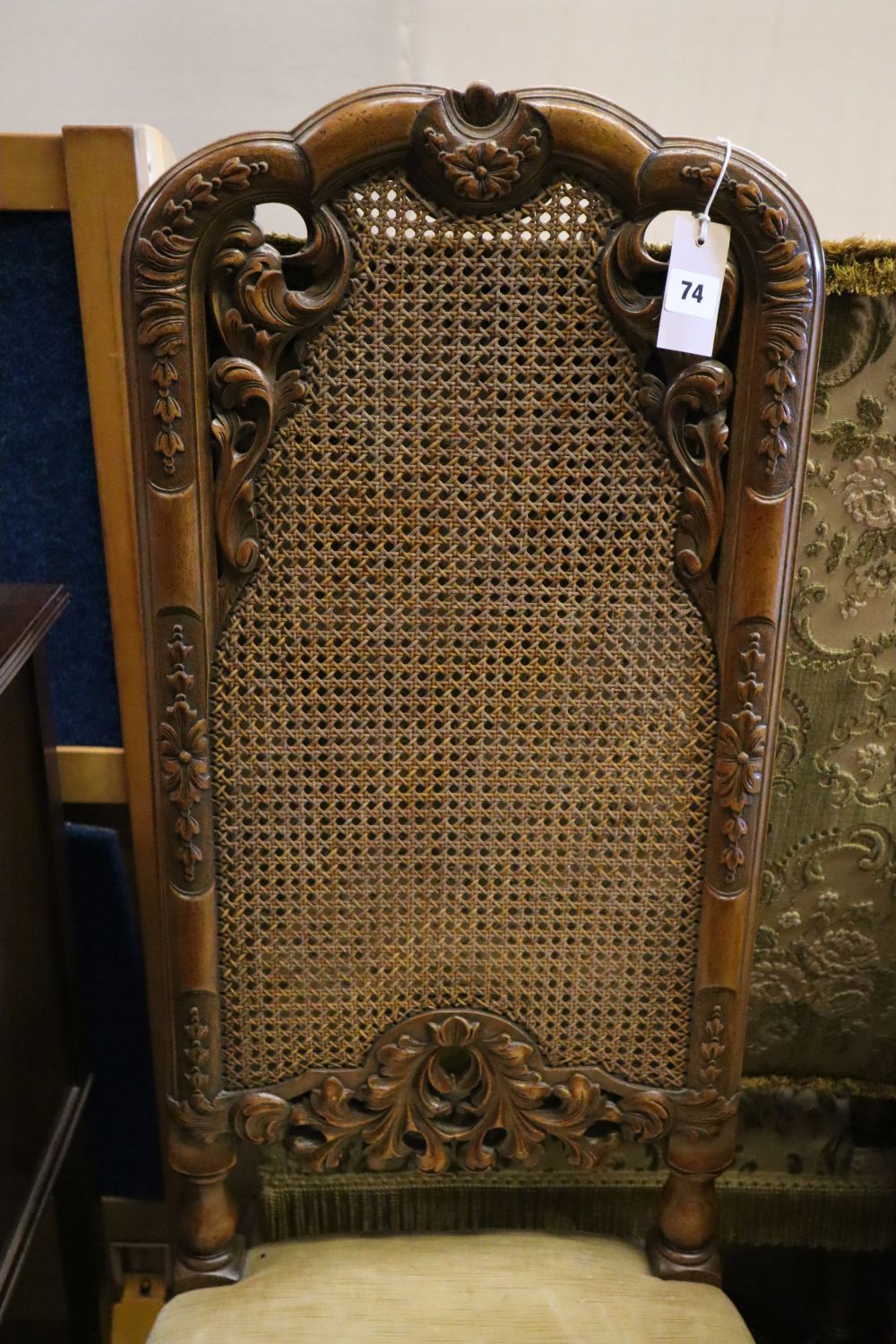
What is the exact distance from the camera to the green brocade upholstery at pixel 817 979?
37.4 inches

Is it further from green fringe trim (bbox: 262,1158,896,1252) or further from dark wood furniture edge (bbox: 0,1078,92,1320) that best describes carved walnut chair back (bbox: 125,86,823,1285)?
green fringe trim (bbox: 262,1158,896,1252)

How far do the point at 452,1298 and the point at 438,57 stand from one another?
1.25m

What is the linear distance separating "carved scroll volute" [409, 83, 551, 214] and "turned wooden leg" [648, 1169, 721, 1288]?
74 centimetres

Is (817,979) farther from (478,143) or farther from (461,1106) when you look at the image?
(478,143)

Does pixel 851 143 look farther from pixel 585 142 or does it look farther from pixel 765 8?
pixel 585 142

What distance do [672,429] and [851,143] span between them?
0.80 metres

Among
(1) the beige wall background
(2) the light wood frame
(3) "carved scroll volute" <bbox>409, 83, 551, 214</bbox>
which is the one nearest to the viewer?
(3) "carved scroll volute" <bbox>409, 83, 551, 214</bbox>

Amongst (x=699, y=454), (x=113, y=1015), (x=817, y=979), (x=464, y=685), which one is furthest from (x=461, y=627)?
(x=113, y=1015)

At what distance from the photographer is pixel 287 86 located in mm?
1219

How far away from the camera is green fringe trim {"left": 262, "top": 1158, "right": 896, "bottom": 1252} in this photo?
107 cm

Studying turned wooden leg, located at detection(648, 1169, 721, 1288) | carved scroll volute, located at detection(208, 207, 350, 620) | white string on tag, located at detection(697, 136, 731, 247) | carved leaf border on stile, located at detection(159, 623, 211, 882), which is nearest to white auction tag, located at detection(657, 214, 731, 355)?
white string on tag, located at detection(697, 136, 731, 247)

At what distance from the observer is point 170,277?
656 mm

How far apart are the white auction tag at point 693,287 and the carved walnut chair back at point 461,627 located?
1cm

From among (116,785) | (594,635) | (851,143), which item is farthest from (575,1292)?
(851,143)
